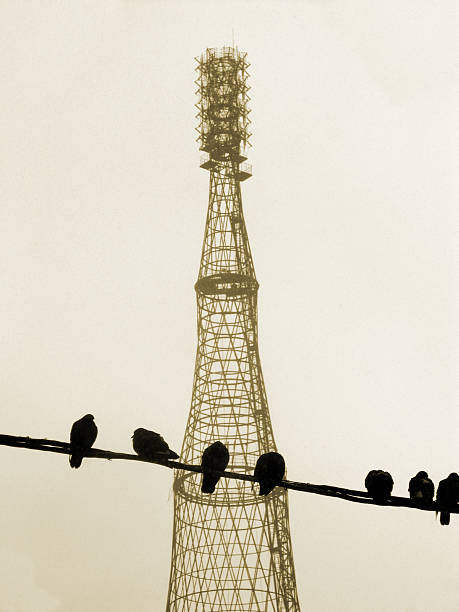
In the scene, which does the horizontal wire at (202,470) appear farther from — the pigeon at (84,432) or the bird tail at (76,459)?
the pigeon at (84,432)

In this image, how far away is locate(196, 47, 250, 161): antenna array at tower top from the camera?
45.4 metres

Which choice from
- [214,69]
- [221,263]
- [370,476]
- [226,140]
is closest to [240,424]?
[221,263]

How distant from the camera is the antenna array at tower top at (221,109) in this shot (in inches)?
1788

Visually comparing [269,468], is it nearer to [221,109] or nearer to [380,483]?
[380,483]

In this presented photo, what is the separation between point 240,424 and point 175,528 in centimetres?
552

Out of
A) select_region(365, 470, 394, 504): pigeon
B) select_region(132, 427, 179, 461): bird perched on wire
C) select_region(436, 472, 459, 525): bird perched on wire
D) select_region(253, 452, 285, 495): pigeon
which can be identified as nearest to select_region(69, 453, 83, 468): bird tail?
select_region(253, 452, 285, 495): pigeon

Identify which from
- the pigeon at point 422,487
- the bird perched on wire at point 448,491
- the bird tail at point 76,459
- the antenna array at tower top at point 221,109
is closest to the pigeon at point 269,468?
the bird perched on wire at point 448,491

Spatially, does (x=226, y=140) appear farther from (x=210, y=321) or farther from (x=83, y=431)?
(x=83, y=431)

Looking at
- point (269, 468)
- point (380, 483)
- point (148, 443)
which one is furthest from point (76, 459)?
point (380, 483)

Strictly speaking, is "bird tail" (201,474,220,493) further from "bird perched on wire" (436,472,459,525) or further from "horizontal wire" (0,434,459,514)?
"bird perched on wire" (436,472,459,525)

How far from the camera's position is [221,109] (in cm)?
4538

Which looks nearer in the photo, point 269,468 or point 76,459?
point 76,459

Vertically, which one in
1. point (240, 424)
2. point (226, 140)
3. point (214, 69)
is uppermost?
point (214, 69)

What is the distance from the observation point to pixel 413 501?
11.2 m
